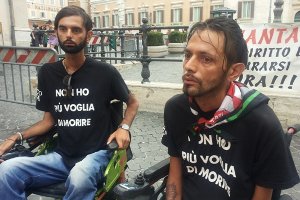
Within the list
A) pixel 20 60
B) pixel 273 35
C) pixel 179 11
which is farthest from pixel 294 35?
pixel 179 11

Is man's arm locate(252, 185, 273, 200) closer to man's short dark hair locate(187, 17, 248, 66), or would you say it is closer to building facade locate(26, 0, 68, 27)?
man's short dark hair locate(187, 17, 248, 66)

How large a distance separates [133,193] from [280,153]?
0.74 meters

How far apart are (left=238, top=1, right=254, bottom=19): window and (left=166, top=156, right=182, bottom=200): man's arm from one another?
2080 inches

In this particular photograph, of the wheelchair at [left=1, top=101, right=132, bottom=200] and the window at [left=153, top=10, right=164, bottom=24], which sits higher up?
the window at [left=153, top=10, right=164, bottom=24]

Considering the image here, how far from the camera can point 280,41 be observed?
453 centimetres

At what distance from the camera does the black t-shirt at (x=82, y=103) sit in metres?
2.45

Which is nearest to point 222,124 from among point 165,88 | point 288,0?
point 165,88

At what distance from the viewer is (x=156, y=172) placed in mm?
1828

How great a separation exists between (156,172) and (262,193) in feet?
1.88

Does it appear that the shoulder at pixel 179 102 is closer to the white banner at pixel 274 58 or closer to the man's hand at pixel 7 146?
the man's hand at pixel 7 146

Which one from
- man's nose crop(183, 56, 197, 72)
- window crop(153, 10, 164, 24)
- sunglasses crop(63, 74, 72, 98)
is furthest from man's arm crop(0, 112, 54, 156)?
window crop(153, 10, 164, 24)

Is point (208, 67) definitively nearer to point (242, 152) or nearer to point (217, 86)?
point (217, 86)

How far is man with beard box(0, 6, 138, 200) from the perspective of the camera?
228 centimetres

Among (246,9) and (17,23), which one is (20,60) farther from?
(246,9)
